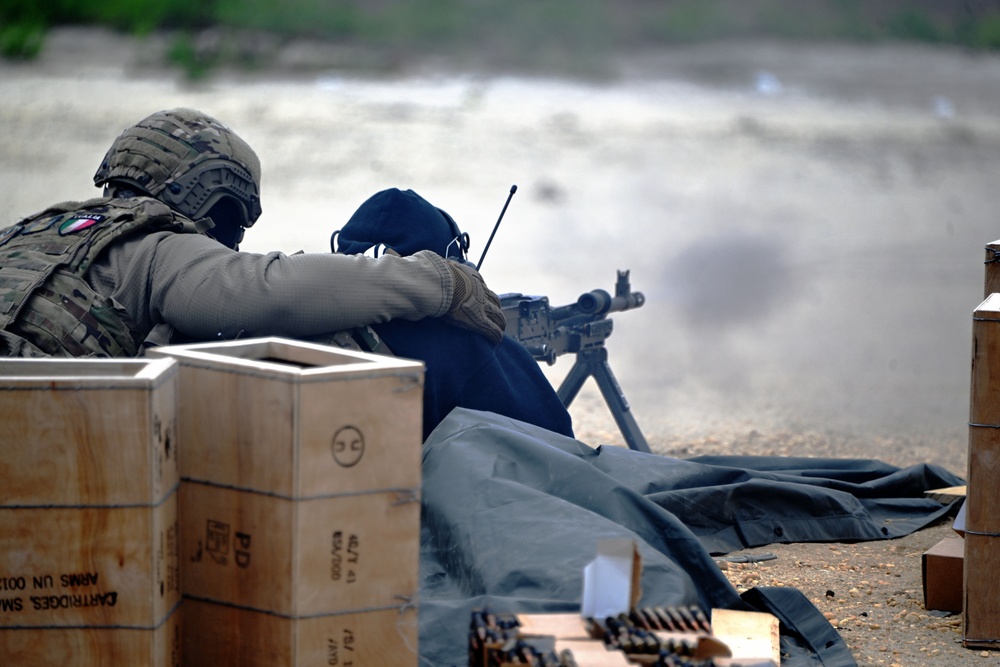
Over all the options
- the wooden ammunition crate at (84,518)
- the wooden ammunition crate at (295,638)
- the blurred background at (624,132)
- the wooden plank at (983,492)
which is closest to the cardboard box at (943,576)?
the wooden plank at (983,492)

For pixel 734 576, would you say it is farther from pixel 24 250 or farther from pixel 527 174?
pixel 527 174

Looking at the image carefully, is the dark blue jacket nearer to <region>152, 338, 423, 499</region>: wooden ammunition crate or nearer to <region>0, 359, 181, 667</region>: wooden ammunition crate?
<region>152, 338, 423, 499</region>: wooden ammunition crate

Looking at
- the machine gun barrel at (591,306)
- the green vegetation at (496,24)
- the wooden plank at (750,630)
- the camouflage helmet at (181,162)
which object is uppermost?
the green vegetation at (496,24)

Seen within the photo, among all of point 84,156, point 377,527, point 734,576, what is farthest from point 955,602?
point 84,156

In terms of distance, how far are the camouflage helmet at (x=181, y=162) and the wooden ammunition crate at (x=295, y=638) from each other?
173 cm

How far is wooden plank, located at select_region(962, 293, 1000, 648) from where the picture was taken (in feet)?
10.00

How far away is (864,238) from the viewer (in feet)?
48.2

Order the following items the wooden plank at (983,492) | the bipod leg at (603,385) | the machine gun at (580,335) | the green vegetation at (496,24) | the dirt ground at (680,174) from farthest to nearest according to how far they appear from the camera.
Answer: the green vegetation at (496,24) < the dirt ground at (680,174) < the bipod leg at (603,385) < the machine gun at (580,335) < the wooden plank at (983,492)

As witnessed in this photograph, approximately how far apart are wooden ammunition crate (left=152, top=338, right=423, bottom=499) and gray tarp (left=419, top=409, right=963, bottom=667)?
2.15 ft

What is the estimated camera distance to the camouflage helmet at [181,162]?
3785mm

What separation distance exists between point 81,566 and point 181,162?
1.84m

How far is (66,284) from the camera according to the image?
10.9ft

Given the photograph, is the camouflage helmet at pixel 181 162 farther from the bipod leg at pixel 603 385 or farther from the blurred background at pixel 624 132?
the blurred background at pixel 624 132

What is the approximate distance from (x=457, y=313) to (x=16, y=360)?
1.60 meters
